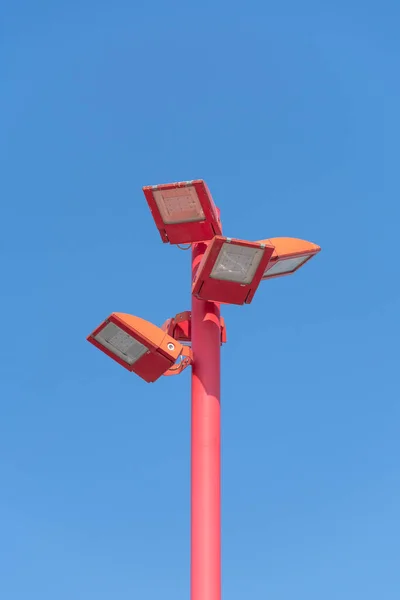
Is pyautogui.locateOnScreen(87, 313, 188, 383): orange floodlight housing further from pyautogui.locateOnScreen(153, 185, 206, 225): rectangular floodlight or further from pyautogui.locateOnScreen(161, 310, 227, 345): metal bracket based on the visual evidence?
pyautogui.locateOnScreen(153, 185, 206, 225): rectangular floodlight

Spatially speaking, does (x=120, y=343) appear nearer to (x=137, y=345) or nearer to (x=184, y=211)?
(x=137, y=345)

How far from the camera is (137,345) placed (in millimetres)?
8938

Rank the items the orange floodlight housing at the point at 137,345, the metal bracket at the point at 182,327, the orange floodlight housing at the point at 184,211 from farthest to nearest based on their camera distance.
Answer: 1. the metal bracket at the point at 182,327
2. the orange floodlight housing at the point at 184,211
3. the orange floodlight housing at the point at 137,345

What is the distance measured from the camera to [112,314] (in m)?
8.74

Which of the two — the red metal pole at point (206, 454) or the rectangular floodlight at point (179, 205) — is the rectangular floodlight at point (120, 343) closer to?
the red metal pole at point (206, 454)

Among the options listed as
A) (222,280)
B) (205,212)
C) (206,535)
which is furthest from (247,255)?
(206,535)

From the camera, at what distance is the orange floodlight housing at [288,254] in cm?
948

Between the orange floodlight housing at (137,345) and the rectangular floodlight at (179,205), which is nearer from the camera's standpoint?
the orange floodlight housing at (137,345)

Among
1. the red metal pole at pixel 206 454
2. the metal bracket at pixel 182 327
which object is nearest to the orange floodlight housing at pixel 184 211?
the red metal pole at pixel 206 454

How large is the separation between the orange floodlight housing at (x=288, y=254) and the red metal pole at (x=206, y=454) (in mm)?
710

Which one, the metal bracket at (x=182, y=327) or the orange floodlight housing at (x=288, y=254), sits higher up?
the orange floodlight housing at (x=288, y=254)

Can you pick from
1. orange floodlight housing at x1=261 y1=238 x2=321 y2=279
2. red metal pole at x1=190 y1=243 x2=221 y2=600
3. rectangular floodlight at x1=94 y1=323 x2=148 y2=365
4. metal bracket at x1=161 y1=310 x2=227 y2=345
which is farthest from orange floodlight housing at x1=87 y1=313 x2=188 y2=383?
orange floodlight housing at x1=261 y1=238 x2=321 y2=279

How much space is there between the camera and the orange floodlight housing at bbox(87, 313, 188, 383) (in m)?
8.81

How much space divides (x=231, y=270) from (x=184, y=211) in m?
1.02
